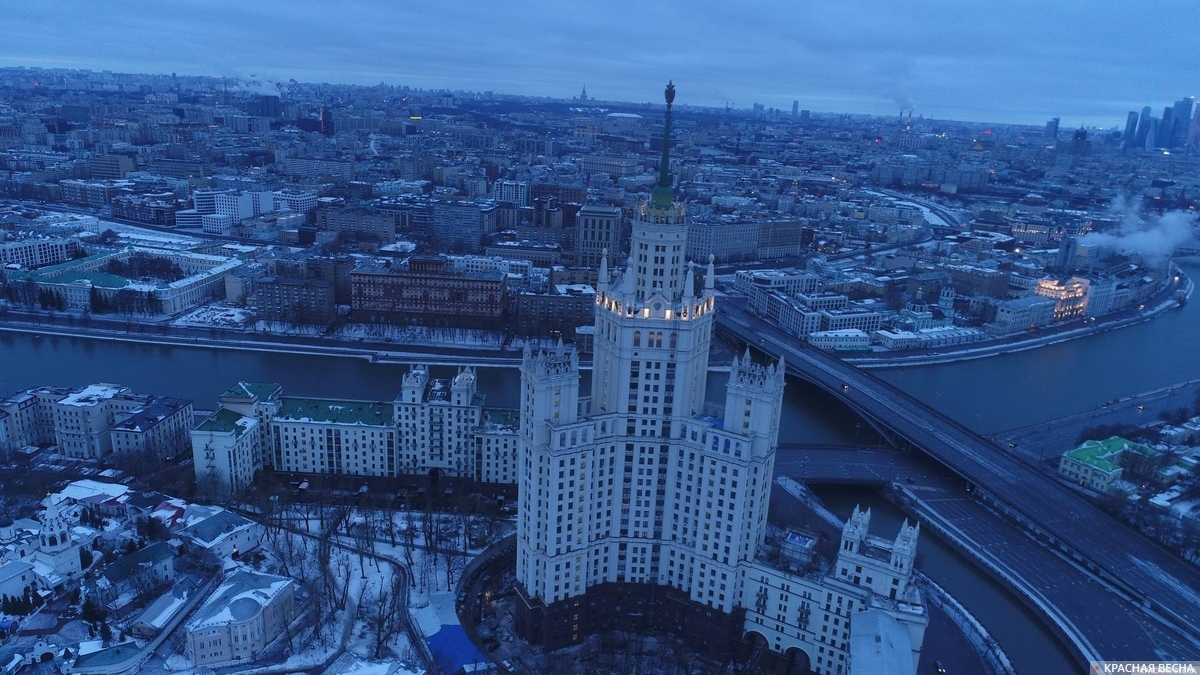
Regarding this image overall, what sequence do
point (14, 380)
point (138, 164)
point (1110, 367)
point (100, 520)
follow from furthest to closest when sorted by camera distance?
point (138, 164) < point (1110, 367) < point (14, 380) < point (100, 520)

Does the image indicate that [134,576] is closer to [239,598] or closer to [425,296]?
[239,598]

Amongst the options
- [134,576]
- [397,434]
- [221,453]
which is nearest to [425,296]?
[397,434]

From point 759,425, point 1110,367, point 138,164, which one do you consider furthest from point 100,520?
point 138,164

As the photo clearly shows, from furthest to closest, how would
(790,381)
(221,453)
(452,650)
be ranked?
(790,381)
(221,453)
(452,650)

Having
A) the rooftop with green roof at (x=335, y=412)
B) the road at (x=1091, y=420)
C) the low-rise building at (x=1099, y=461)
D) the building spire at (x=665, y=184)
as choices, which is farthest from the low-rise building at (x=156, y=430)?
the low-rise building at (x=1099, y=461)

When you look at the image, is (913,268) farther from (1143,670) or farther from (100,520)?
(100,520)

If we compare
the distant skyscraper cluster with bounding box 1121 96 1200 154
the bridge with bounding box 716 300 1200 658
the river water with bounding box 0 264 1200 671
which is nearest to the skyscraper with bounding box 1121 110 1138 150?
the distant skyscraper cluster with bounding box 1121 96 1200 154

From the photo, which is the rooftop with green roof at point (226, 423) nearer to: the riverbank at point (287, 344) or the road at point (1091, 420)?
the riverbank at point (287, 344)
